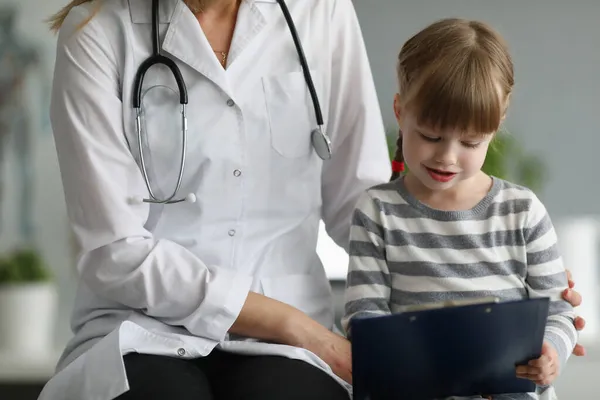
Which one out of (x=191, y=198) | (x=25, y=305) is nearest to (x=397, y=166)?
(x=191, y=198)

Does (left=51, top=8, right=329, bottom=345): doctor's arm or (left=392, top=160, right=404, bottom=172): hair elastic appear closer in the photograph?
(left=51, top=8, right=329, bottom=345): doctor's arm

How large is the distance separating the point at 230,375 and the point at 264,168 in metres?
0.36

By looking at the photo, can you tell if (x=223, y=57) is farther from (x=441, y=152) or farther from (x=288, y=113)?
(x=441, y=152)

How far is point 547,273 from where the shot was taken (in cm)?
129

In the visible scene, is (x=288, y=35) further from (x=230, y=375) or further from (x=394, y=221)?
(x=230, y=375)

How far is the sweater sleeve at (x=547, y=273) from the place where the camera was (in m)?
1.29

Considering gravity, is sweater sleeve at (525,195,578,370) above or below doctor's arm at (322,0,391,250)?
below

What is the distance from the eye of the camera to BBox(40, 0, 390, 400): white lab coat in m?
1.37

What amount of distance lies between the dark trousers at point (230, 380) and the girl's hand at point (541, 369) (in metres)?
0.25

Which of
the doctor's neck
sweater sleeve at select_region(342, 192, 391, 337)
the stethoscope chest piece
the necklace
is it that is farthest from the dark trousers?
the doctor's neck

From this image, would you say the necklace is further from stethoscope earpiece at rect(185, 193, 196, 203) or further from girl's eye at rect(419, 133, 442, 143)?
girl's eye at rect(419, 133, 442, 143)

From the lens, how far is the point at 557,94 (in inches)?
113

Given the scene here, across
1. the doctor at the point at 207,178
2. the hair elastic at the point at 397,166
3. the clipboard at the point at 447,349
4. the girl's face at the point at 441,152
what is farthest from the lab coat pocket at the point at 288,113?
the clipboard at the point at 447,349

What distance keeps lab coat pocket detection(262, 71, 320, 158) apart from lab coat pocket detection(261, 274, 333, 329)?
21 centimetres
